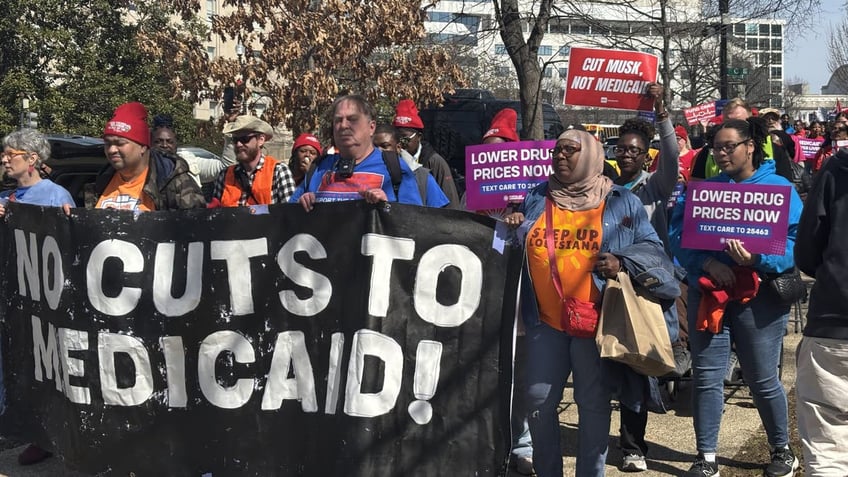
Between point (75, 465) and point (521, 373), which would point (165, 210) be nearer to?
point (75, 465)

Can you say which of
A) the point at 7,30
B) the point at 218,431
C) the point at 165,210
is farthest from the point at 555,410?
the point at 7,30

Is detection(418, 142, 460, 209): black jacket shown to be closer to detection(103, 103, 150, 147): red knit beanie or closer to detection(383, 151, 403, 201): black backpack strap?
detection(383, 151, 403, 201): black backpack strap

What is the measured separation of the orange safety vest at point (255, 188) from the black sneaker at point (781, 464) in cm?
316

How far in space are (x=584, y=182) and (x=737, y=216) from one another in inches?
39.1

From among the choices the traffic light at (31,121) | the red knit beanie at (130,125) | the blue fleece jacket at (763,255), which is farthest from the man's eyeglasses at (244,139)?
the traffic light at (31,121)

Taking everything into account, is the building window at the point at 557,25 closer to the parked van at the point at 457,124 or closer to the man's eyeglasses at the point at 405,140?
the parked van at the point at 457,124

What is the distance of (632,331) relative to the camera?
4.11 m

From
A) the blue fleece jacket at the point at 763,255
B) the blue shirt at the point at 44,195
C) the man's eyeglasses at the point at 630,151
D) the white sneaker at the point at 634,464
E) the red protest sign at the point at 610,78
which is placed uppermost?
the red protest sign at the point at 610,78

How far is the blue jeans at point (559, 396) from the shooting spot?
4.33m

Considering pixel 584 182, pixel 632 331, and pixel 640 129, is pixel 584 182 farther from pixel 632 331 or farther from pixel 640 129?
pixel 640 129

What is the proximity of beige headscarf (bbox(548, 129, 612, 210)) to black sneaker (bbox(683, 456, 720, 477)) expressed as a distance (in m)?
1.60

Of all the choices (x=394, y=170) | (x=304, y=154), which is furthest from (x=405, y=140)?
(x=394, y=170)

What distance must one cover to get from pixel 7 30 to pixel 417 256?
105 ft

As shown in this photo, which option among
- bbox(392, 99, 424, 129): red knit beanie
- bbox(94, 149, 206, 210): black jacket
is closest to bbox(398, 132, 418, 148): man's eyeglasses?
bbox(392, 99, 424, 129): red knit beanie
